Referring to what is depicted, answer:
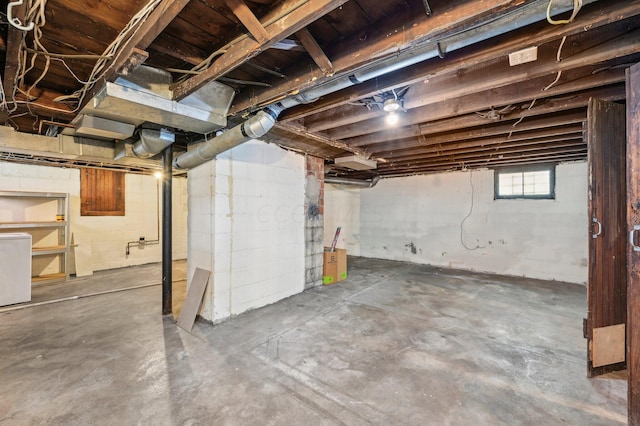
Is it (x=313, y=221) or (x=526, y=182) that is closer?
(x=313, y=221)

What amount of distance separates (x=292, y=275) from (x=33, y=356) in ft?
8.44

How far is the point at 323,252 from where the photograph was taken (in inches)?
174

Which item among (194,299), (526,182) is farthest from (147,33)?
(526,182)

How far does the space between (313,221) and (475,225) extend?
3594 millimetres

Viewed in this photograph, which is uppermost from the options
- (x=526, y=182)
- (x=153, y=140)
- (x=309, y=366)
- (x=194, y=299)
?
(x=153, y=140)

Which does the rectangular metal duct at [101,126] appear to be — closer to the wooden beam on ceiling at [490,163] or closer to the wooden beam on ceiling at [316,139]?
the wooden beam on ceiling at [316,139]

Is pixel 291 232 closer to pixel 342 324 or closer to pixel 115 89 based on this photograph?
pixel 342 324

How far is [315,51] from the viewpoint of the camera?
4.86 feet

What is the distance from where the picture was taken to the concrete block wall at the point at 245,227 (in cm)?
287

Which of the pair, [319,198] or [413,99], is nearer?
[413,99]

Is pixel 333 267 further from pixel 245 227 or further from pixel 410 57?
pixel 410 57

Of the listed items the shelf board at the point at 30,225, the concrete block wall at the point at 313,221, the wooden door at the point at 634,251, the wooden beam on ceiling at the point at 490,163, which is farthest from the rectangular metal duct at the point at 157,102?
the wooden beam on ceiling at the point at 490,163

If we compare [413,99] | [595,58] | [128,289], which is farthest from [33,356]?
[595,58]

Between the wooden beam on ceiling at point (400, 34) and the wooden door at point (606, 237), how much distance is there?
1517 millimetres
